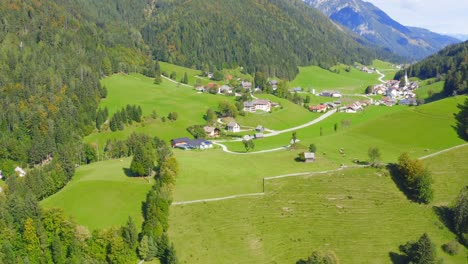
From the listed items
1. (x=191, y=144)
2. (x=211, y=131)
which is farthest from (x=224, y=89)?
(x=191, y=144)

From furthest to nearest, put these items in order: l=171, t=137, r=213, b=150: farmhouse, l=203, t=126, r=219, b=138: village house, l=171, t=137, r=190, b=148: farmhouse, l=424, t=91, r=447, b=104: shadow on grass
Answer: l=424, t=91, r=447, b=104: shadow on grass → l=203, t=126, r=219, b=138: village house → l=171, t=137, r=190, b=148: farmhouse → l=171, t=137, r=213, b=150: farmhouse

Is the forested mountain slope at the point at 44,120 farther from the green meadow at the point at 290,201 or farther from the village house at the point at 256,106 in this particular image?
the village house at the point at 256,106

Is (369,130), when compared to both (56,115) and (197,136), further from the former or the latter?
(56,115)

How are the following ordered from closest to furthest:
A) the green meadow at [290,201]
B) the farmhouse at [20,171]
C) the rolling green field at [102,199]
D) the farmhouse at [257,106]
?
the green meadow at [290,201]
the rolling green field at [102,199]
the farmhouse at [20,171]
the farmhouse at [257,106]

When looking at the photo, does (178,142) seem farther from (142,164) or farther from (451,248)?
(451,248)

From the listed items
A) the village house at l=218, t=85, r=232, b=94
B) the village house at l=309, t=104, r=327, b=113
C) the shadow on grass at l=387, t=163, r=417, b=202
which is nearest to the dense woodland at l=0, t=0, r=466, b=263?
the village house at l=218, t=85, r=232, b=94

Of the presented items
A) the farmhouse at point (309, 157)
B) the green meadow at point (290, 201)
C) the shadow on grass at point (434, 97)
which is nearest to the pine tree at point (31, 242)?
the green meadow at point (290, 201)

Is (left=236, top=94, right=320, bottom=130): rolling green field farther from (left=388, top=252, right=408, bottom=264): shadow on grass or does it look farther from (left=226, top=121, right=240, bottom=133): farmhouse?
(left=388, top=252, right=408, bottom=264): shadow on grass
